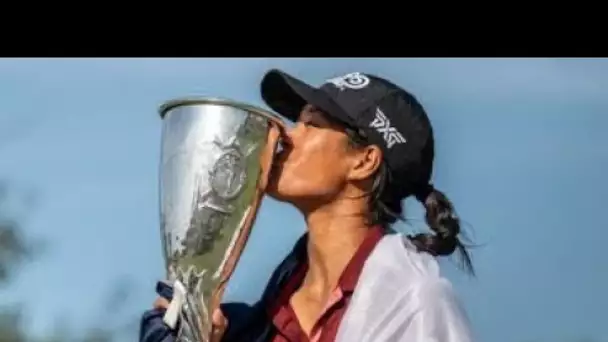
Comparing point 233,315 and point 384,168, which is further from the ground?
point 384,168

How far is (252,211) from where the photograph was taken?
3.07m

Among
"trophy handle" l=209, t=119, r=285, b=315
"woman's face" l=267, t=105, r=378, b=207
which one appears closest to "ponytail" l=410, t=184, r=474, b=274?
"woman's face" l=267, t=105, r=378, b=207

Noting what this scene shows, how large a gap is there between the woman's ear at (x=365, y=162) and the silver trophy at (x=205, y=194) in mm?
142

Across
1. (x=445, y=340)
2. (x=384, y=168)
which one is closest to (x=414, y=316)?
(x=445, y=340)

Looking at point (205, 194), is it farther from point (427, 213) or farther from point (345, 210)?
point (427, 213)

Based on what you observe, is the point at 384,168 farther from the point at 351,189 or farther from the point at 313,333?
the point at 313,333

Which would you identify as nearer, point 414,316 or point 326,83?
point 414,316

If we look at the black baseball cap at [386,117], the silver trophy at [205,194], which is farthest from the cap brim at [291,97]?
the silver trophy at [205,194]

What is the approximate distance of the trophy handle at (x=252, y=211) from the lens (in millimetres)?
3053

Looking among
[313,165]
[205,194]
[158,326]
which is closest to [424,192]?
[313,165]

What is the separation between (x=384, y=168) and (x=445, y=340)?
315mm

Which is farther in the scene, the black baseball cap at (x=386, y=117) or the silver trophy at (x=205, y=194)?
the black baseball cap at (x=386, y=117)

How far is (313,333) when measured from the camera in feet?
10.2

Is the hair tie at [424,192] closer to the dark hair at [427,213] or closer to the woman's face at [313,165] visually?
the dark hair at [427,213]
